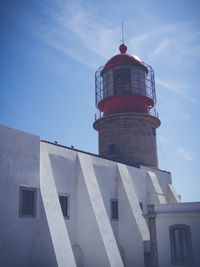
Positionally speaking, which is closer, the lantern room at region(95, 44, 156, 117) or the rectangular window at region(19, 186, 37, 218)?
the rectangular window at region(19, 186, 37, 218)

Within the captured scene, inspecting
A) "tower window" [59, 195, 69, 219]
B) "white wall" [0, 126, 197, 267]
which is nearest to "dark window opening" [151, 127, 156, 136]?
"white wall" [0, 126, 197, 267]

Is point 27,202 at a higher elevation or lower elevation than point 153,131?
lower

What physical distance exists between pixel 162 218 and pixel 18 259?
735 cm

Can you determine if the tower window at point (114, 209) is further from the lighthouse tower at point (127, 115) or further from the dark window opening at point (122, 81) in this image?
the dark window opening at point (122, 81)

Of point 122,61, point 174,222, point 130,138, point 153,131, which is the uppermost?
point 122,61

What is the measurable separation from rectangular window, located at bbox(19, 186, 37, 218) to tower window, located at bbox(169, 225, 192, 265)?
6.93 metres

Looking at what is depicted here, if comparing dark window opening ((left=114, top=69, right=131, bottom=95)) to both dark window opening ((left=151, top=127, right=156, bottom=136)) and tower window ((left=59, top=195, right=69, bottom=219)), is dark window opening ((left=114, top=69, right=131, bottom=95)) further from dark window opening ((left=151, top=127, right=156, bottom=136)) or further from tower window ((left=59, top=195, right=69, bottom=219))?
tower window ((left=59, top=195, right=69, bottom=219))

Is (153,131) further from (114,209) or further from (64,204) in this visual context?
(64,204)

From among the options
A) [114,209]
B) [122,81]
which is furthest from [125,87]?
[114,209]

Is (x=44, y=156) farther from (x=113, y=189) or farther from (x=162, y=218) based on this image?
(x=162, y=218)

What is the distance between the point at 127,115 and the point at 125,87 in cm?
229

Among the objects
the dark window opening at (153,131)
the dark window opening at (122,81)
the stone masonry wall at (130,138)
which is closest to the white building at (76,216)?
the stone masonry wall at (130,138)

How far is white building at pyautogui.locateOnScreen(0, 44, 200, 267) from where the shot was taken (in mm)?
9719

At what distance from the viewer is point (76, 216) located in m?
12.6
